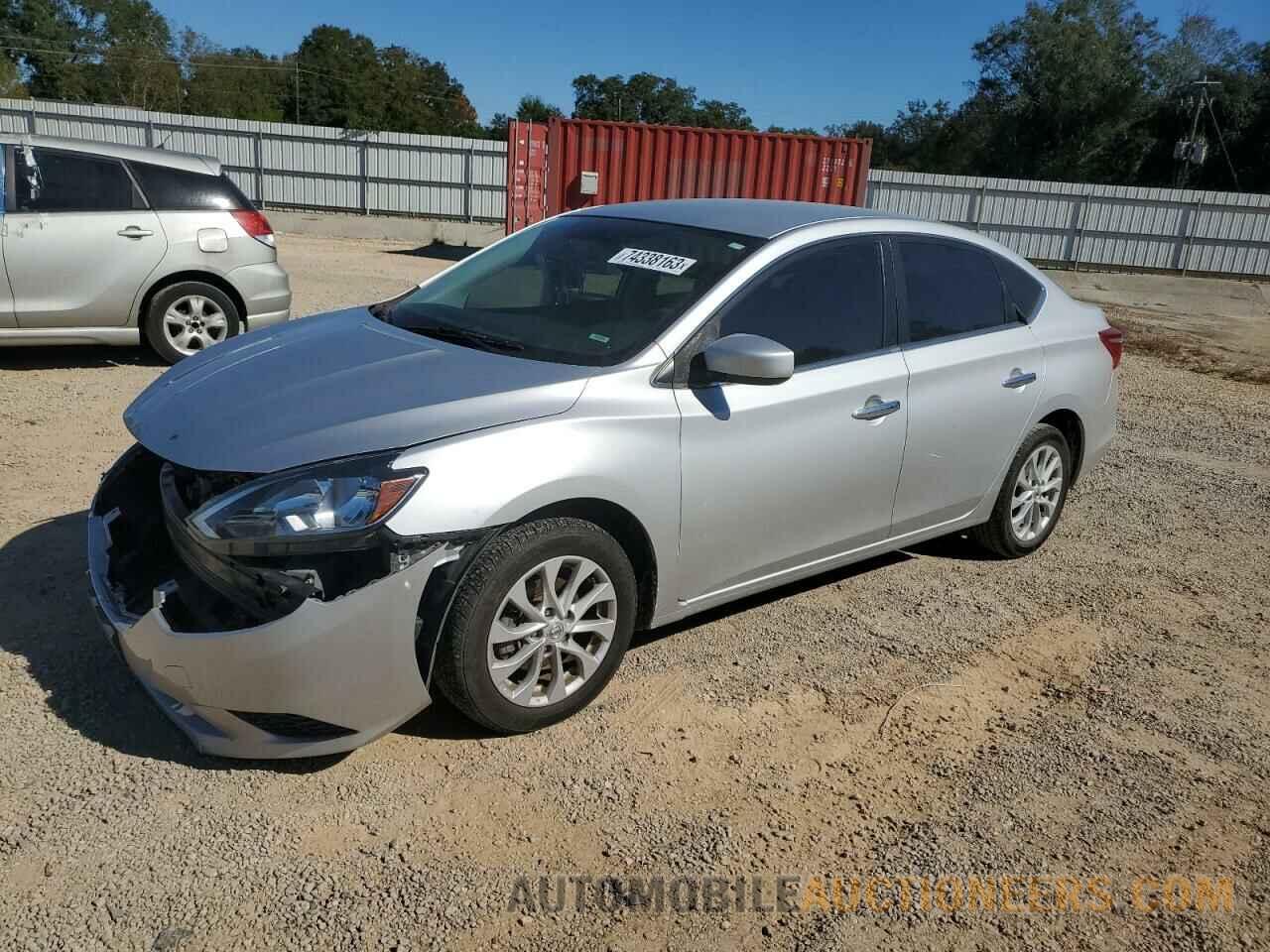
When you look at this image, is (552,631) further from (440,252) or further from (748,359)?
(440,252)

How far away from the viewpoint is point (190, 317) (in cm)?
779

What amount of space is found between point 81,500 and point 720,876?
3853 millimetres

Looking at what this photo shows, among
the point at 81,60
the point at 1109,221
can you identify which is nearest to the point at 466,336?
the point at 1109,221

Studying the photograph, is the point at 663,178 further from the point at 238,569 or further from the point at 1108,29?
the point at 1108,29

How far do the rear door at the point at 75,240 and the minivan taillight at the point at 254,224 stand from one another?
612 mm

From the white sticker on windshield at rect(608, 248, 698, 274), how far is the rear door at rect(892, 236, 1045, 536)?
1042mm

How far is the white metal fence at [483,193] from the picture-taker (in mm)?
24391

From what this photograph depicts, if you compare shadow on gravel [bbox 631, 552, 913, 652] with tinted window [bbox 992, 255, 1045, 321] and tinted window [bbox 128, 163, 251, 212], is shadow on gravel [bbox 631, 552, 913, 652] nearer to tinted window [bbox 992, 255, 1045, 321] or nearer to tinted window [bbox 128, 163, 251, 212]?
tinted window [bbox 992, 255, 1045, 321]

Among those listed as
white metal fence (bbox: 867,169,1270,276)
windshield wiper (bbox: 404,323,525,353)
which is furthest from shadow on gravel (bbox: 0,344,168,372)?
white metal fence (bbox: 867,169,1270,276)

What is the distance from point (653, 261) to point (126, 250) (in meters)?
5.21

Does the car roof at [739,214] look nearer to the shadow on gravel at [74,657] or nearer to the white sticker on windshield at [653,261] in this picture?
the white sticker on windshield at [653,261]

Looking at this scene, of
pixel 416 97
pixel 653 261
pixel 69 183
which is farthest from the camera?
pixel 416 97

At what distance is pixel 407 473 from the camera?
2850 mm

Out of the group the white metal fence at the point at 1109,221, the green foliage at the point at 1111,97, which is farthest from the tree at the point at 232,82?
the white metal fence at the point at 1109,221
